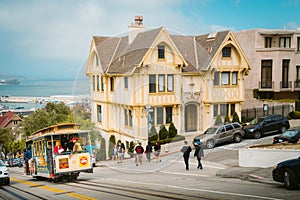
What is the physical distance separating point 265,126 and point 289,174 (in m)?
17.2

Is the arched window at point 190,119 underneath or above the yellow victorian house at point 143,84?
underneath

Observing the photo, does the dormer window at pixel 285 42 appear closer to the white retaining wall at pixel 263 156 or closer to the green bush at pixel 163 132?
the white retaining wall at pixel 263 156

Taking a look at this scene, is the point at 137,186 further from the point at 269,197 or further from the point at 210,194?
the point at 269,197

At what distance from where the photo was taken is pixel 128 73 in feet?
43.7

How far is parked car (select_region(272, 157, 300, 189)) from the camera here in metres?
12.6

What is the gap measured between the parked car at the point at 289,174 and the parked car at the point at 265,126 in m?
15.6

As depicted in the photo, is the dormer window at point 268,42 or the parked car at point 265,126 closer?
the parked car at point 265,126

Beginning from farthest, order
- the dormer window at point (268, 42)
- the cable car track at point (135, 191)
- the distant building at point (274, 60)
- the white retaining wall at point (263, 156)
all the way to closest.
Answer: the dormer window at point (268, 42), the distant building at point (274, 60), the white retaining wall at point (263, 156), the cable car track at point (135, 191)

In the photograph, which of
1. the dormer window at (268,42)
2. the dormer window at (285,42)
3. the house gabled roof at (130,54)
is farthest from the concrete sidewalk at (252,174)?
the dormer window at (285,42)

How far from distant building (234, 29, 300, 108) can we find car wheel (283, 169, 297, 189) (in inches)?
1144

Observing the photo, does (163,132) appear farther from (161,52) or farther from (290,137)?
(290,137)

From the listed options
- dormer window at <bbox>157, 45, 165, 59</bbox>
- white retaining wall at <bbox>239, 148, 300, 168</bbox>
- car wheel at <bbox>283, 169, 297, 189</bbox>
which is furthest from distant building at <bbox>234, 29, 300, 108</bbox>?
car wheel at <bbox>283, 169, 297, 189</bbox>

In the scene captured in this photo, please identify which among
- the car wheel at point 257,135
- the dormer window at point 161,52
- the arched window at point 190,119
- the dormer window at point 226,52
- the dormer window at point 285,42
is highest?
the dormer window at point 285,42

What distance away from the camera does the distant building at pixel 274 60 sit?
41.8 m
